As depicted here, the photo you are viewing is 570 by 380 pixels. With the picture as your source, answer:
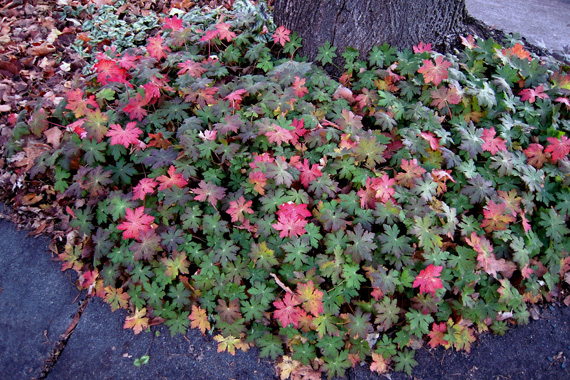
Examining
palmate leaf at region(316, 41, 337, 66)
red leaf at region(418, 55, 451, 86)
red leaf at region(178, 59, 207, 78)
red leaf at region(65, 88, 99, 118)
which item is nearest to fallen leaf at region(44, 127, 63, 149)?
red leaf at region(65, 88, 99, 118)

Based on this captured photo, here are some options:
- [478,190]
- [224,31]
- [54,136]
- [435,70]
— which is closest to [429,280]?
[478,190]

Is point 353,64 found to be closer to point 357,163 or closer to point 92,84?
point 357,163

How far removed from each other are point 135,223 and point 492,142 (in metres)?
2.62

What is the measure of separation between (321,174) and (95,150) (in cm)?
165

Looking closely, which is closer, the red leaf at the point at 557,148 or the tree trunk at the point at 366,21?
the red leaf at the point at 557,148

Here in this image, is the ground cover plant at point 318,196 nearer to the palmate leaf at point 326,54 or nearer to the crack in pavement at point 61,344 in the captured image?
the palmate leaf at point 326,54

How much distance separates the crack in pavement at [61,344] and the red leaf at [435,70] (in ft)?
9.95

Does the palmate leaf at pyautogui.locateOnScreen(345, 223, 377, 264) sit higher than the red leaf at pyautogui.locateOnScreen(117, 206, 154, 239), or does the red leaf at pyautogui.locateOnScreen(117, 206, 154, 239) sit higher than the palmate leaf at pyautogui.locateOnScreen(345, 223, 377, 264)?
the palmate leaf at pyautogui.locateOnScreen(345, 223, 377, 264)

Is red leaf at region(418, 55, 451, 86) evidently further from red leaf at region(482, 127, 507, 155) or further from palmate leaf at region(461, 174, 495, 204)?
palmate leaf at region(461, 174, 495, 204)

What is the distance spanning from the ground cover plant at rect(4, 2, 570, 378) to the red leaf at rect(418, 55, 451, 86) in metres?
0.01

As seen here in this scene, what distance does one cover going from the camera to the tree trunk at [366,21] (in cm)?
332

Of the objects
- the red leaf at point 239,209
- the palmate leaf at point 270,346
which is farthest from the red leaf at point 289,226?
the palmate leaf at point 270,346

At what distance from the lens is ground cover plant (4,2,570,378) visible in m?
2.52

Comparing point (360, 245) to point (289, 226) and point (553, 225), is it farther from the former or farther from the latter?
point (553, 225)
